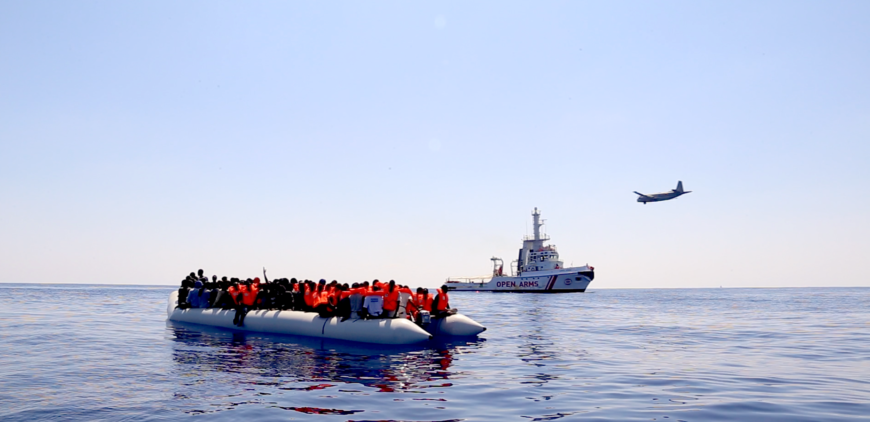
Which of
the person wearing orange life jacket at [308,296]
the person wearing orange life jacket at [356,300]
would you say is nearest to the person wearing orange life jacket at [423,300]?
the person wearing orange life jacket at [356,300]

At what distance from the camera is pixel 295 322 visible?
2169 centimetres

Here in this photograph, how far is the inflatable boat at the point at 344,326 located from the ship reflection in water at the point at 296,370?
0.32m

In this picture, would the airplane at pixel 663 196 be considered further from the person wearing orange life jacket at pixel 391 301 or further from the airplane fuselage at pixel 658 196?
the person wearing orange life jacket at pixel 391 301

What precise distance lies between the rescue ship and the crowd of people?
203ft

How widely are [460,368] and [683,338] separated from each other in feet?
40.5

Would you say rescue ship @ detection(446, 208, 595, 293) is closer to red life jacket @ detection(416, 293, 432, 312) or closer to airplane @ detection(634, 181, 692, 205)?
airplane @ detection(634, 181, 692, 205)

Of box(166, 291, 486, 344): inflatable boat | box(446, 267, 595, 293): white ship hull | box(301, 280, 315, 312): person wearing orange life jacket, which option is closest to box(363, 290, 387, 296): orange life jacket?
box(166, 291, 486, 344): inflatable boat

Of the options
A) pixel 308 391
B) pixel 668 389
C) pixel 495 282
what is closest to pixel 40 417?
pixel 308 391

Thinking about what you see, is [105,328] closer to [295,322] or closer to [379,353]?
[295,322]

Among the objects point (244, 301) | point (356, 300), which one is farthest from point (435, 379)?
point (244, 301)

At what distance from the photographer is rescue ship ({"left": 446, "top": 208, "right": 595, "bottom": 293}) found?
82.4 metres

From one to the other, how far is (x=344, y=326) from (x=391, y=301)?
1850 mm

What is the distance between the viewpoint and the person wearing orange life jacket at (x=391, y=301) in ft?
64.3

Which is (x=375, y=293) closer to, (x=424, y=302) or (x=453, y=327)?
(x=424, y=302)
